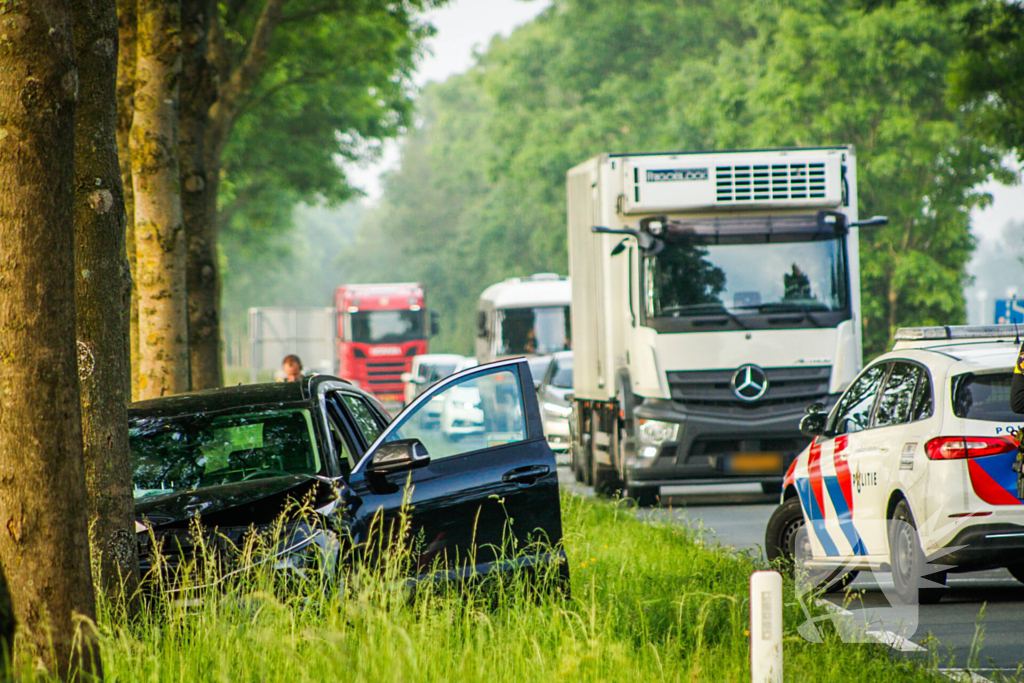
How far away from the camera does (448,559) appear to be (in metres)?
6.46

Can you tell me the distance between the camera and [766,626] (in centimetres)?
445

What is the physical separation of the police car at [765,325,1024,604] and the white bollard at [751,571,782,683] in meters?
3.32

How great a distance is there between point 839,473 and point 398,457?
3464 mm

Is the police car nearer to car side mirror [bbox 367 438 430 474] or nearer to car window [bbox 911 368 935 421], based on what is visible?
car window [bbox 911 368 935 421]

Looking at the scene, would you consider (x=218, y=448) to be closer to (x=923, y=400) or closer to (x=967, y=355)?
(x=923, y=400)

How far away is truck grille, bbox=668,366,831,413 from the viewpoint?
13.9m

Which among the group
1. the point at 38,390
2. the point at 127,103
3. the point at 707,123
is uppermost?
the point at 707,123

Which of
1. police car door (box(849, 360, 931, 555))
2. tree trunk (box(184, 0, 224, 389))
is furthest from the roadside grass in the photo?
tree trunk (box(184, 0, 224, 389))

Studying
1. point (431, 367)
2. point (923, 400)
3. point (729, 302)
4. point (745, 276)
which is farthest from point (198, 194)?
point (431, 367)

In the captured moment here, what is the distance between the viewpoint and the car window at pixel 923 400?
7.73 m

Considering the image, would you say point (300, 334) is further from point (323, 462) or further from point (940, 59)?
point (323, 462)

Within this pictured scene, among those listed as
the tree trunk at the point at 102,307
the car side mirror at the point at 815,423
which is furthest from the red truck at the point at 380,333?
the tree trunk at the point at 102,307

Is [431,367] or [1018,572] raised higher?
[431,367]

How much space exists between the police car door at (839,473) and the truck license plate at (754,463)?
4859 millimetres
